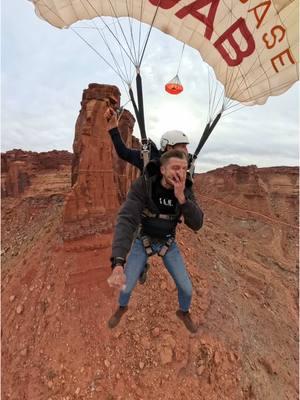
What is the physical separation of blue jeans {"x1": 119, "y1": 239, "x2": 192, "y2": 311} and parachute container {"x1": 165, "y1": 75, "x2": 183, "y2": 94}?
3626 millimetres

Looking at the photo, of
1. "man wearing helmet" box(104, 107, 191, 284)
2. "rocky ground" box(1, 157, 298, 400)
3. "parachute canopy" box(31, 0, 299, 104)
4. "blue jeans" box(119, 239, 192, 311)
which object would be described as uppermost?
"parachute canopy" box(31, 0, 299, 104)

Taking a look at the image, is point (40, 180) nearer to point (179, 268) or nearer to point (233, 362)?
point (233, 362)

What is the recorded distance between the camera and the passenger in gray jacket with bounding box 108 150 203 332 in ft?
12.3

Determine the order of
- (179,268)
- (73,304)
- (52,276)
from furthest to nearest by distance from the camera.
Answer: (52,276) → (73,304) → (179,268)

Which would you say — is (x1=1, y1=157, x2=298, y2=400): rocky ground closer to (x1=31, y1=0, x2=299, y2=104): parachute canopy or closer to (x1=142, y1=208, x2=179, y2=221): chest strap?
(x1=142, y1=208, x2=179, y2=221): chest strap

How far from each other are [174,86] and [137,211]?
13.0 ft

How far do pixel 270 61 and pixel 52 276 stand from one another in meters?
9.48

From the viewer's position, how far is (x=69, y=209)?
11047 millimetres

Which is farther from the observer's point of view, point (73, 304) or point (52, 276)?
point (52, 276)

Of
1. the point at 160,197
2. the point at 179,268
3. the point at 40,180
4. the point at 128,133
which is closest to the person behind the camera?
the point at 160,197

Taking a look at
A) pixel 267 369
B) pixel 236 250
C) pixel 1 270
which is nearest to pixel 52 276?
pixel 1 270

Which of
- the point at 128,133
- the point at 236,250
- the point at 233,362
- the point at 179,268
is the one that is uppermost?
the point at 128,133

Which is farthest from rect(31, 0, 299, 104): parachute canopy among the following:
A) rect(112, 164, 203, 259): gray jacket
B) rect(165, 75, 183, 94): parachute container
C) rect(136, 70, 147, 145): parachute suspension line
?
rect(112, 164, 203, 259): gray jacket

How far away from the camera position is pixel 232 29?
23.0 ft
